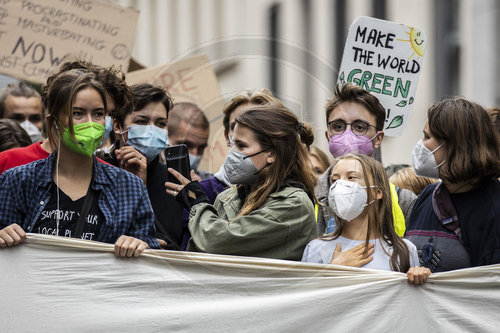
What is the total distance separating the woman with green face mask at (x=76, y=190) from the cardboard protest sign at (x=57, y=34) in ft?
8.58

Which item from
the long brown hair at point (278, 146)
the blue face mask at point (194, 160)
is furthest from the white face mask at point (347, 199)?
the blue face mask at point (194, 160)

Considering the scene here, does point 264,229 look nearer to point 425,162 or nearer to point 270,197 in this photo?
point 270,197

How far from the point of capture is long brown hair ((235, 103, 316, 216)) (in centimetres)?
463

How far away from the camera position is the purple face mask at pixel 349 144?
16.9 ft

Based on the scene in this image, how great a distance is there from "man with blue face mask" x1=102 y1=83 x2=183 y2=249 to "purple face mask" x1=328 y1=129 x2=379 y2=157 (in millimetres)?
856

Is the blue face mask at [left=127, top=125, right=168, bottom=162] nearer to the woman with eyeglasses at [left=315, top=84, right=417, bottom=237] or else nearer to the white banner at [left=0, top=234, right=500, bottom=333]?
the woman with eyeglasses at [left=315, top=84, right=417, bottom=237]

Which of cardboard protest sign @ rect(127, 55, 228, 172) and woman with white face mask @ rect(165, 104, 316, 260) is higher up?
cardboard protest sign @ rect(127, 55, 228, 172)

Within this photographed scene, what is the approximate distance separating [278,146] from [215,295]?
2.71 feet

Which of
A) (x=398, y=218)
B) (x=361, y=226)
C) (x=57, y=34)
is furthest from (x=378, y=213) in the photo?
(x=57, y=34)

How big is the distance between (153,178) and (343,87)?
43.6 inches

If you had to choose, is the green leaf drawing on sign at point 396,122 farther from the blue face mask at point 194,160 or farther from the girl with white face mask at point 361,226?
the blue face mask at point 194,160

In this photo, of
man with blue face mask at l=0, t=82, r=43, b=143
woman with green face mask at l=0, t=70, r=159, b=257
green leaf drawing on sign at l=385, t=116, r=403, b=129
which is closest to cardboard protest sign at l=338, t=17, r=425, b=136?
green leaf drawing on sign at l=385, t=116, r=403, b=129

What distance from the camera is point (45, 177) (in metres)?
4.32

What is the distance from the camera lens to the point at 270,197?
4.52 meters
